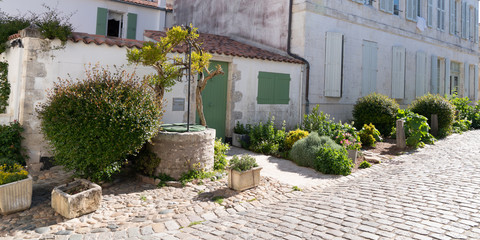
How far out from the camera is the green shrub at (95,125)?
4855mm

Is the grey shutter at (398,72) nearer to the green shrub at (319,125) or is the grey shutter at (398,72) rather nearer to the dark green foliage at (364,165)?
the green shrub at (319,125)

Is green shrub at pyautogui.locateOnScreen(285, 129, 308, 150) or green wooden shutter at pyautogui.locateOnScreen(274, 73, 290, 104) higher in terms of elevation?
green wooden shutter at pyautogui.locateOnScreen(274, 73, 290, 104)

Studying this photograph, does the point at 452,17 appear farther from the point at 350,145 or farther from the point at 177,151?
the point at 177,151

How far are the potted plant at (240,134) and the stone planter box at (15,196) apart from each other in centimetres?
508

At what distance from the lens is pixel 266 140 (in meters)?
8.59

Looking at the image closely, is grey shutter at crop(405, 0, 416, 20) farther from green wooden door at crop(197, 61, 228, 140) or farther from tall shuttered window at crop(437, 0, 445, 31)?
green wooden door at crop(197, 61, 228, 140)

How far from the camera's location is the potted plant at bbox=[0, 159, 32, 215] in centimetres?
436

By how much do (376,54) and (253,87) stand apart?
19.6 ft

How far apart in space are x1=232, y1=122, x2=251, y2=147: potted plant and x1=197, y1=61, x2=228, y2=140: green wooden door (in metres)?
→ 0.34

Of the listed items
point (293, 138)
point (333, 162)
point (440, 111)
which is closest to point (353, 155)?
point (333, 162)

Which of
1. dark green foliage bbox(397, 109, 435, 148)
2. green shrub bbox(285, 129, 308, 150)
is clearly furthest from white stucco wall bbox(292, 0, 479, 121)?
green shrub bbox(285, 129, 308, 150)

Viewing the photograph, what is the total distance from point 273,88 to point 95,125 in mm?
5887

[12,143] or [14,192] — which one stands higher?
[12,143]

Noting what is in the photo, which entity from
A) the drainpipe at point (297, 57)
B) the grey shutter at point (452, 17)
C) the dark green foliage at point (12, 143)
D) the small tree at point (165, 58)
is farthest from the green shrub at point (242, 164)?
the grey shutter at point (452, 17)
